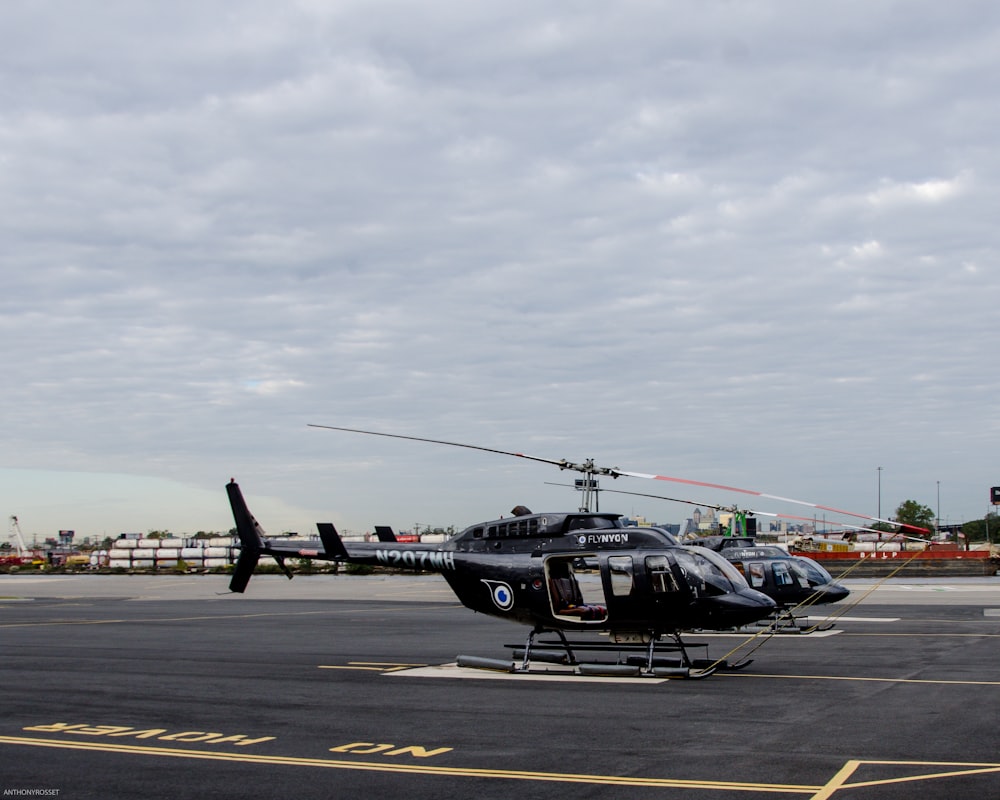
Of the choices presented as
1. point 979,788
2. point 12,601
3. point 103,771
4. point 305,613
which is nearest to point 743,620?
point 979,788

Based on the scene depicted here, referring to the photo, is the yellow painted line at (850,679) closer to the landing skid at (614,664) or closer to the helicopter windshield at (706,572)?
the landing skid at (614,664)

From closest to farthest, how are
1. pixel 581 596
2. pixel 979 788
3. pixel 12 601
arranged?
pixel 979 788, pixel 581 596, pixel 12 601

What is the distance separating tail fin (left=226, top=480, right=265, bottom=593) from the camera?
81.8 ft

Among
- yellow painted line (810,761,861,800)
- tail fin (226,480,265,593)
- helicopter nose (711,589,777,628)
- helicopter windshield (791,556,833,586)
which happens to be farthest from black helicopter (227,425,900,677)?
helicopter windshield (791,556,833,586)

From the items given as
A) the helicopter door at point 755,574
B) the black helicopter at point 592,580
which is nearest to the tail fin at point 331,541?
the black helicopter at point 592,580

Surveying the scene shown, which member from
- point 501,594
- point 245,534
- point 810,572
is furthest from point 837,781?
point 810,572

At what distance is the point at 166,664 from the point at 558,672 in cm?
899

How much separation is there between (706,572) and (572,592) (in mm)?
3003

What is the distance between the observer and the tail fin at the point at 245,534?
2492cm

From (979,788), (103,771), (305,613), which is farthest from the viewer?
(305,613)

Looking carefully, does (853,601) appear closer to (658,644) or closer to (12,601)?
(658,644)

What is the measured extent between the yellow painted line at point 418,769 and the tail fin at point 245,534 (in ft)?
37.4

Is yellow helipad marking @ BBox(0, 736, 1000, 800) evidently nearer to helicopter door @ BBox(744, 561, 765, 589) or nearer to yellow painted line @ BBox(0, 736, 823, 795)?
yellow painted line @ BBox(0, 736, 823, 795)

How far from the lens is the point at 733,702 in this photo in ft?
53.0
